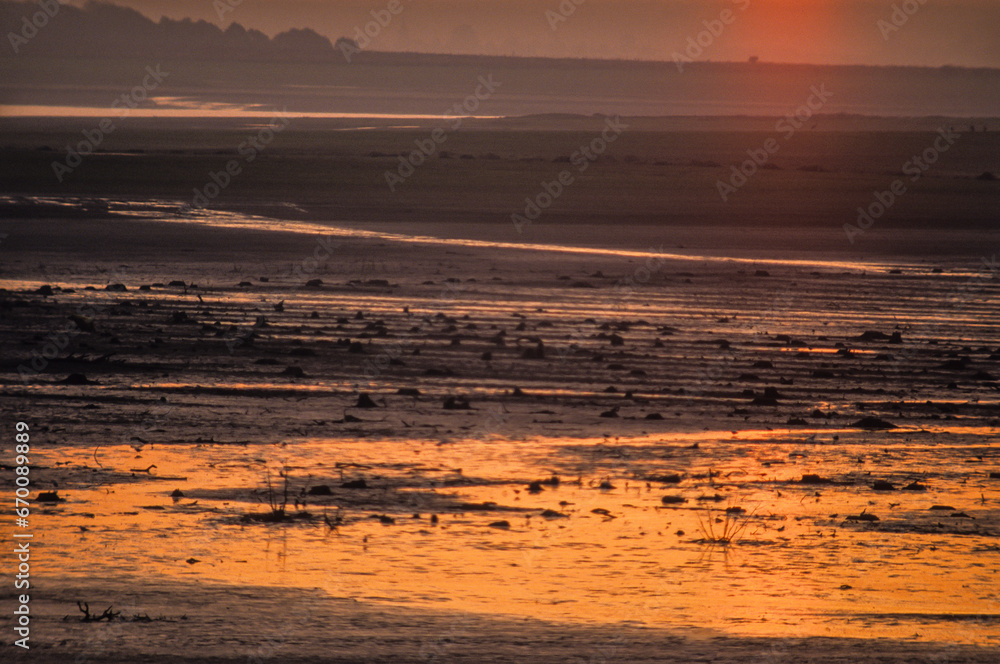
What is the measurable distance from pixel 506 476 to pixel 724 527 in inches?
86.5

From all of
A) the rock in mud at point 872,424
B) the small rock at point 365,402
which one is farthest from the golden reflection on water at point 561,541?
the small rock at point 365,402

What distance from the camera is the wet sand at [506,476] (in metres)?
7.26

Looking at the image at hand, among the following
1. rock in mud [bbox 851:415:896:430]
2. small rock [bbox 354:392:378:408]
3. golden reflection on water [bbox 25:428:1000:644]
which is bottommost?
golden reflection on water [bbox 25:428:1000:644]

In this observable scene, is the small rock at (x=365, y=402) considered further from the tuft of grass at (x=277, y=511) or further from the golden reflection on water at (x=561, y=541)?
the tuft of grass at (x=277, y=511)

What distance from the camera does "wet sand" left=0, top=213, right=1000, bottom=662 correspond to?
7.26 metres

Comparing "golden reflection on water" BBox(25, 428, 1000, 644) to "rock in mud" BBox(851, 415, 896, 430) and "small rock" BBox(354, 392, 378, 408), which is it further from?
"small rock" BBox(354, 392, 378, 408)

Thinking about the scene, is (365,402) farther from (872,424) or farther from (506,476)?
(872,424)

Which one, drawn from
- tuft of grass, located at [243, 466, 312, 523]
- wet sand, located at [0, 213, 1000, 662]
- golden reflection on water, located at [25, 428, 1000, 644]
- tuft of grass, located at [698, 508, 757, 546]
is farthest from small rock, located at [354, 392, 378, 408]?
tuft of grass, located at [698, 508, 757, 546]

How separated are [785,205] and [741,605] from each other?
4360 cm

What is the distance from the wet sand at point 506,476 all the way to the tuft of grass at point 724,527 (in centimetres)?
4

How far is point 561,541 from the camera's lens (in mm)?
9008

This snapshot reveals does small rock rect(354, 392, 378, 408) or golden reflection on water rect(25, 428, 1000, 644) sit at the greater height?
small rock rect(354, 392, 378, 408)

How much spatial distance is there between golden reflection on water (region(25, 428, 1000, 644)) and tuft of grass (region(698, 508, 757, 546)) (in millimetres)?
50

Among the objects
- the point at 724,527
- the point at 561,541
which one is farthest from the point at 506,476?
the point at 724,527
